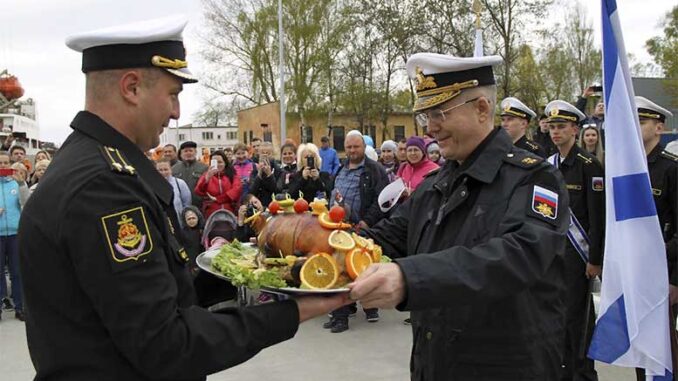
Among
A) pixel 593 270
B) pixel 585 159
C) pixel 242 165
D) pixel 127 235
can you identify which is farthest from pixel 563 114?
pixel 242 165

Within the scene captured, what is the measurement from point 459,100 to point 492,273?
796mm

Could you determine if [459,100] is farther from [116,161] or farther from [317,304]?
[116,161]

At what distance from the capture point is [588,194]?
4809 millimetres

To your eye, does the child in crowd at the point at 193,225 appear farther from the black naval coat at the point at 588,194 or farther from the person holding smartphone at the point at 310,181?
the black naval coat at the point at 588,194

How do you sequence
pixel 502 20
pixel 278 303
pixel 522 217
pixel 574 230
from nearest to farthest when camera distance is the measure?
pixel 278 303 → pixel 522 217 → pixel 574 230 → pixel 502 20

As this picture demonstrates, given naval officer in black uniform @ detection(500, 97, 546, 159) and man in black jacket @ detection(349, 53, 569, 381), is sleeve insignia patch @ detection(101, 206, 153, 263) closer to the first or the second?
man in black jacket @ detection(349, 53, 569, 381)

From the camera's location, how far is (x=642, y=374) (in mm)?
4496

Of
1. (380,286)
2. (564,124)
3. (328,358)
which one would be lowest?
(328,358)

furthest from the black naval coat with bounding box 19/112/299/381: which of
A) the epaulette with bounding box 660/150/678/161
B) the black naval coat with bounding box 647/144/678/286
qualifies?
the epaulette with bounding box 660/150/678/161

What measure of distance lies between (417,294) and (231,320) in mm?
566

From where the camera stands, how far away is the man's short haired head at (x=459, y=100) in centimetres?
239

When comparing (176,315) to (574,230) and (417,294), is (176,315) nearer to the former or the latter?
(417,294)

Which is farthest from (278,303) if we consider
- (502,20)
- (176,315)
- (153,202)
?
(502,20)

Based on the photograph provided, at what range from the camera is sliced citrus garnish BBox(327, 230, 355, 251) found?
186 centimetres
